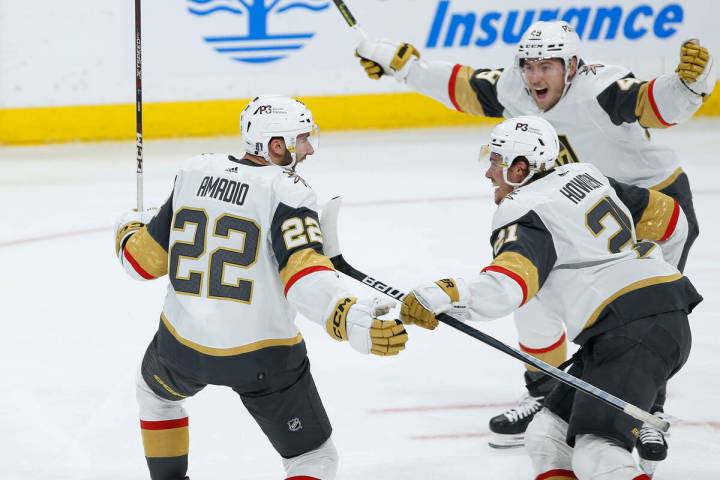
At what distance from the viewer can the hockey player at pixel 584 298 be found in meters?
2.90

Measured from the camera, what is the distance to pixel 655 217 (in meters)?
3.51

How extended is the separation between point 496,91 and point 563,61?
338mm

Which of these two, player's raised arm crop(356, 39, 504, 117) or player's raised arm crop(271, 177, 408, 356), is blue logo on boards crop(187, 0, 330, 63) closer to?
player's raised arm crop(356, 39, 504, 117)

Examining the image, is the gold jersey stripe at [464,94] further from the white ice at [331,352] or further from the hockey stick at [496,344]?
the hockey stick at [496,344]

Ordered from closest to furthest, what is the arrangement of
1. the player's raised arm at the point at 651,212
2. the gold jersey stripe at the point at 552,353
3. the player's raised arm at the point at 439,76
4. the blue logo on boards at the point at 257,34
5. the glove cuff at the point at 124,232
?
the glove cuff at the point at 124,232
the player's raised arm at the point at 651,212
the gold jersey stripe at the point at 552,353
the player's raised arm at the point at 439,76
the blue logo on boards at the point at 257,34

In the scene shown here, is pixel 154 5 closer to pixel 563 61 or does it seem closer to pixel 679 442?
pixel 563 61

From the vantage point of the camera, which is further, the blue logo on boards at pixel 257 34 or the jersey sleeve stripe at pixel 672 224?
the blue logo on boards at pixel 257 34

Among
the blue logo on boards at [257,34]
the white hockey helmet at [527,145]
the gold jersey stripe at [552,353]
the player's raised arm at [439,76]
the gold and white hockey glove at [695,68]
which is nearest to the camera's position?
the white hockey helmet at [527,145]

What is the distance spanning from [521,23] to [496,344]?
580 centimetres

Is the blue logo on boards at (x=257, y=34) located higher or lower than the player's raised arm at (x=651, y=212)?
lower

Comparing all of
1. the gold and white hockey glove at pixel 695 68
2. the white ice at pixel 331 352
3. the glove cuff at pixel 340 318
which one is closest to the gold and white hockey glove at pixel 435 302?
the glove cuff at pixel 340 318

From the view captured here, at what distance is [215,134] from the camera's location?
28.8ft

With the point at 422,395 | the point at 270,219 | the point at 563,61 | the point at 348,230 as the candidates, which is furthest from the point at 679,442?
the point at 348,230

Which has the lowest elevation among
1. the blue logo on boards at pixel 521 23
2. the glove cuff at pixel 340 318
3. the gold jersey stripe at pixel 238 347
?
the blue logo on boards at pixel 521 23
